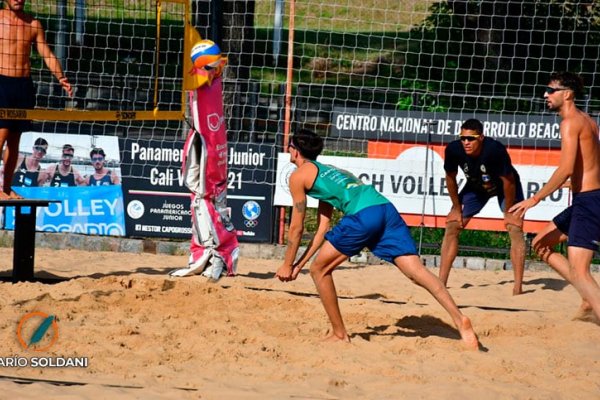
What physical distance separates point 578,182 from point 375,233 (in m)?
1.56

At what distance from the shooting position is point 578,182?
7.15m

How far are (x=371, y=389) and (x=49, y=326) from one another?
2322 mm

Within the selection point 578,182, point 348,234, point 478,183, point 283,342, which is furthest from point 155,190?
point 578,182

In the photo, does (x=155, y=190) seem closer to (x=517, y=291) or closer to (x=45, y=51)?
(x=45, y=51)

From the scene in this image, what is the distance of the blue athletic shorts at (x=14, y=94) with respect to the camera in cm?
902

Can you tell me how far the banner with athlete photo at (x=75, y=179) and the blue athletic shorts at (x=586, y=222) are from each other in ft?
19.1

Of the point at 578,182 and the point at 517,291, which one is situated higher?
the point at 578,182

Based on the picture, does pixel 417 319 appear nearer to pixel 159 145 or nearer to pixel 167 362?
pixel 167 362

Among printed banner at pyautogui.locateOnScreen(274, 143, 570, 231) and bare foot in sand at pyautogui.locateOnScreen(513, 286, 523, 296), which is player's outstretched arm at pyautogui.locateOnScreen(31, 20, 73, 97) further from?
bare foot in sand at pyautogui.locateOnScreen(513, 286, 523, 296)

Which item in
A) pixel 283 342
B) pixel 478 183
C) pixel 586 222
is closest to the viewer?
pixel 283 342

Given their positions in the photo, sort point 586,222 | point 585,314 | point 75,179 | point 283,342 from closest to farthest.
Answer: point 283,342 → point 586,222 → point 585,314 → point 75,179

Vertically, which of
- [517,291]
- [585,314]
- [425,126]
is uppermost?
[425,126]

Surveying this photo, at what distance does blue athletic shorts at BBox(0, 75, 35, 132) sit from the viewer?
9.02 m

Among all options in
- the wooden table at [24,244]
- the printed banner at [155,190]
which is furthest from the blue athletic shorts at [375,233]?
the printed banner at [155,190]
